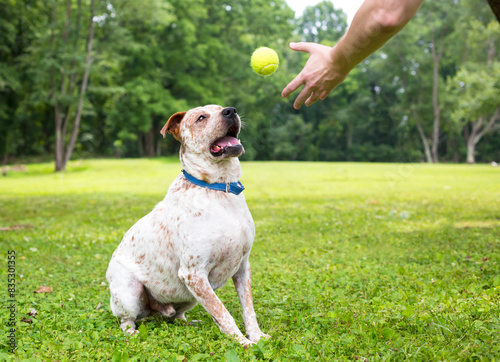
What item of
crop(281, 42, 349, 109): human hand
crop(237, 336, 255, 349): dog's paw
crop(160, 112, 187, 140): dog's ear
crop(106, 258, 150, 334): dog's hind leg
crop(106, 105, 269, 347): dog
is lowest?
crop(237, 336, 255, 349): dog's paw

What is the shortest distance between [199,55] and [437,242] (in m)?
37.1

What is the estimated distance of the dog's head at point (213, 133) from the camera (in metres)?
3.64

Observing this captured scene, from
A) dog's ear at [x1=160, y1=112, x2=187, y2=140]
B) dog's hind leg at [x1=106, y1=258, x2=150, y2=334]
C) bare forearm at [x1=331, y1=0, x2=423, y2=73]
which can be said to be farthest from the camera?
dog's ear at [x1=160, y1=112, x2=187, y2=140]

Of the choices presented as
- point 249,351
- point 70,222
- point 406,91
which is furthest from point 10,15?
point 406,91

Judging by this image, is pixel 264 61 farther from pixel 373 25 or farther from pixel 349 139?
pixel 349 139

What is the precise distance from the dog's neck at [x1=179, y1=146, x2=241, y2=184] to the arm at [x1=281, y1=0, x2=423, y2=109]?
2.50ft

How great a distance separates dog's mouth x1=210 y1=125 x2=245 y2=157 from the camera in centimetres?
359

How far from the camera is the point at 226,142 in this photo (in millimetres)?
3703

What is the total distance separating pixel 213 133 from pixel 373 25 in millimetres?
1501

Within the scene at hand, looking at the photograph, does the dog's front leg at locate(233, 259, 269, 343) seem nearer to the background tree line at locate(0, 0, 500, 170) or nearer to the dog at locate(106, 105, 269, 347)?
the dog at locate(106, 105, 269, 347)

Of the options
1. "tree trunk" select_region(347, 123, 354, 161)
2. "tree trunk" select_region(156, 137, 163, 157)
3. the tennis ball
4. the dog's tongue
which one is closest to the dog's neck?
the dog's tongue

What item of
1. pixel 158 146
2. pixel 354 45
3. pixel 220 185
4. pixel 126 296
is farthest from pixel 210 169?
pixel 158 146

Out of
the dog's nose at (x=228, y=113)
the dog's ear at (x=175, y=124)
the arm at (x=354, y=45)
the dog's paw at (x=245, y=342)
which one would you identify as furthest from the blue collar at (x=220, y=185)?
the dog's paw at (x=245, y=342)

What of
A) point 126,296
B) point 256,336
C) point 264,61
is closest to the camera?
point 256,336
